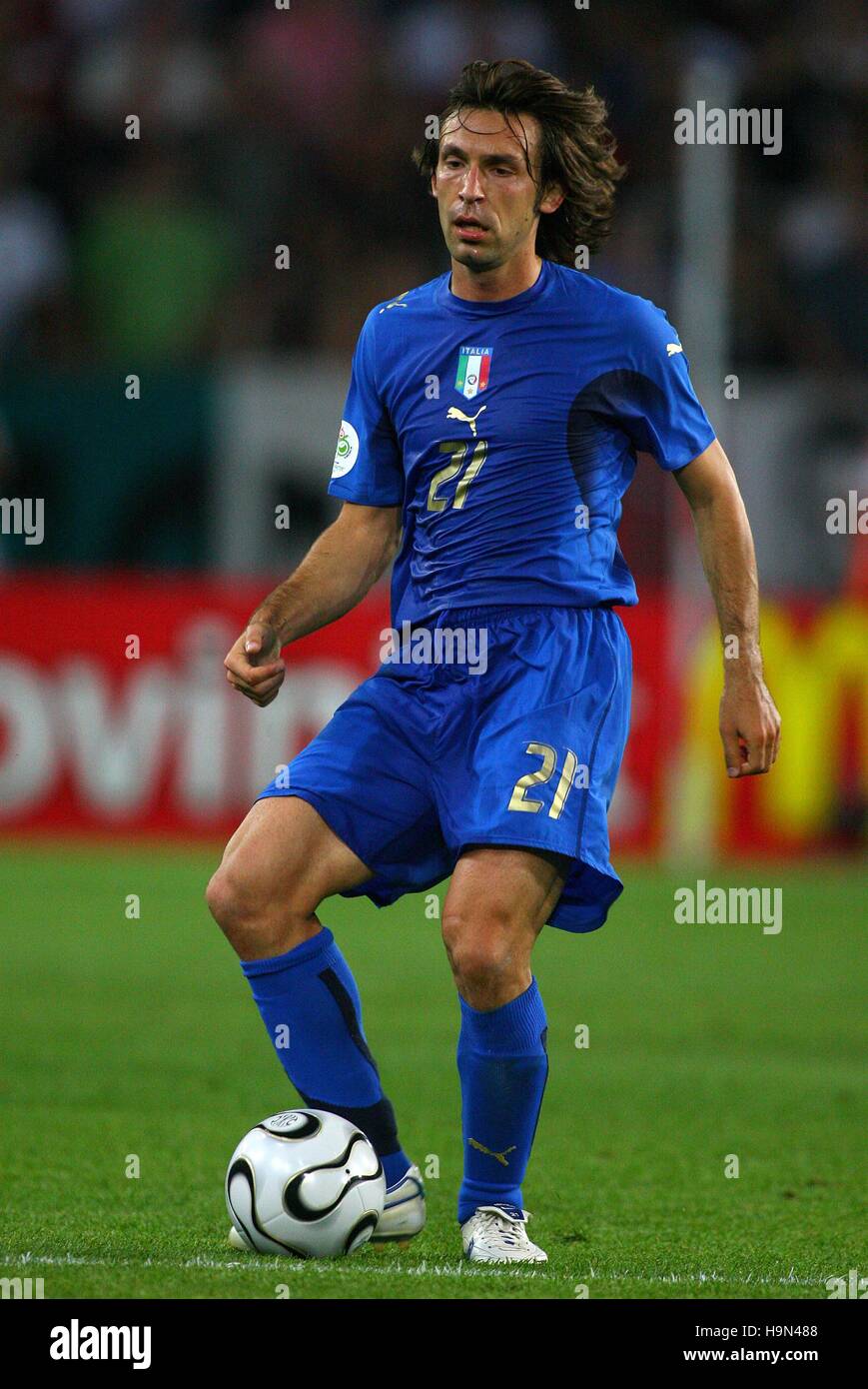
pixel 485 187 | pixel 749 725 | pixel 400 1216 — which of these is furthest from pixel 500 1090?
pixel 485 187

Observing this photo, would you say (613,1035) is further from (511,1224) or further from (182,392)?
(182,392)

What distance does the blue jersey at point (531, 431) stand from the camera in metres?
4.48

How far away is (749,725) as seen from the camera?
14.4ft

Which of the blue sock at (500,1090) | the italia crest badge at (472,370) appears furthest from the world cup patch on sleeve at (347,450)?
the blue sock at (500,1090)

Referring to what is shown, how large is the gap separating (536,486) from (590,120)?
2.63 feet

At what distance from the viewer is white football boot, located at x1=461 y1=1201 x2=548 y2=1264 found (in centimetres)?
422

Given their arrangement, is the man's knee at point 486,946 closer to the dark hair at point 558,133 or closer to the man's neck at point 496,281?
the man's neck at point 496,281

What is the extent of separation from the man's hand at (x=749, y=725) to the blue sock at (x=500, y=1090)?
2.06ft

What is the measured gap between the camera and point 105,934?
9.54 meters

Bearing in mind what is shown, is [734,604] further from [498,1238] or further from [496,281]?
[498,1238]

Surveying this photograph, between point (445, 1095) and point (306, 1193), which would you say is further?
point (445, 1095)

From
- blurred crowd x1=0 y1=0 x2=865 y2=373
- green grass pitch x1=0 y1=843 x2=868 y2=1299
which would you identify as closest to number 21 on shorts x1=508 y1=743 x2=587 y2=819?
green grass pitch x1=0 y1=843 x2=868 y2=1299

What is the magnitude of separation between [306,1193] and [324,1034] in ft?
1.25

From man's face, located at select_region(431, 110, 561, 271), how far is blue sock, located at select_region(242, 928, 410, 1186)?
4.74 feet
